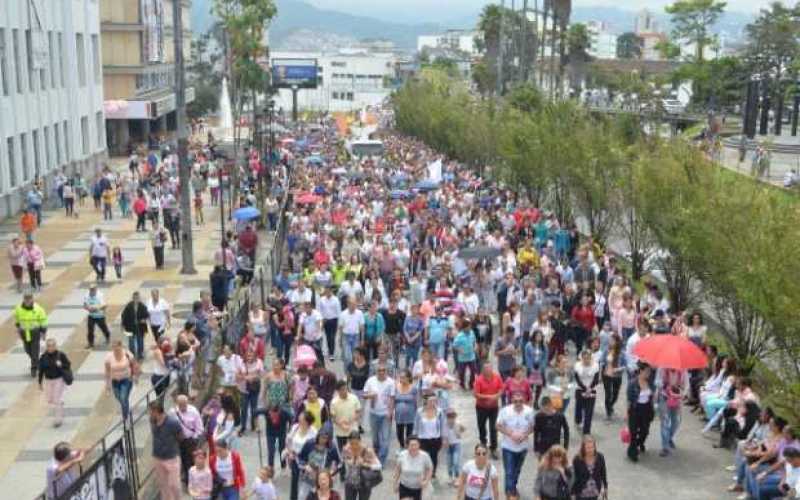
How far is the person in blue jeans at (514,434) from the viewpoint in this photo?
1137cm

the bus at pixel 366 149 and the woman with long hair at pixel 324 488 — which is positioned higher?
the woman with long hair at pixel 324 488

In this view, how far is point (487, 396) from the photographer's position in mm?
12508

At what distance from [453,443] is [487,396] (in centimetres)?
99

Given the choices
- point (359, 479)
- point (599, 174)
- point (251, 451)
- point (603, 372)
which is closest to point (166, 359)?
point (251, 451)

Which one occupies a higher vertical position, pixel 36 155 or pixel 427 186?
pixel 36 155

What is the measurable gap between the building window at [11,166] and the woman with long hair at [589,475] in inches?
1156

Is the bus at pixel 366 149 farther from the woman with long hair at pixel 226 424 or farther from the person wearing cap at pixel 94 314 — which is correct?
the woman with long hair at pixel 226 424

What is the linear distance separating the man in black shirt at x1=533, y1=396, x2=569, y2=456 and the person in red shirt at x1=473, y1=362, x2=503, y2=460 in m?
0.99

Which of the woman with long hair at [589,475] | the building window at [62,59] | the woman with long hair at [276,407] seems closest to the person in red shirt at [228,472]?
the woman with long hair at [276,407]

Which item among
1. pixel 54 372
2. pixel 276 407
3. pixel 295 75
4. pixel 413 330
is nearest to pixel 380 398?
pixel 276 407

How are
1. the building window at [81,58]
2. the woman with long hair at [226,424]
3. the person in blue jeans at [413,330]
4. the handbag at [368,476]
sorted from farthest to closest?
the building window at [81,58] → the person in blue jeans at [413,330] → the woman with long hair at [226,424] → the handbag at [368,476]

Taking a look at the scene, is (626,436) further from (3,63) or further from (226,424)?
(3,63)

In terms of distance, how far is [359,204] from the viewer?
2992 cm

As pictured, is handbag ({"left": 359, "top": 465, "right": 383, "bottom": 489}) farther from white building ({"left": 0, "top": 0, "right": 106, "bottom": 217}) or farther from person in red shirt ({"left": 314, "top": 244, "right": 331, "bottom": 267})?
white building ({"left": 0, "top": 0, "right": 106, "bottom": 217})
